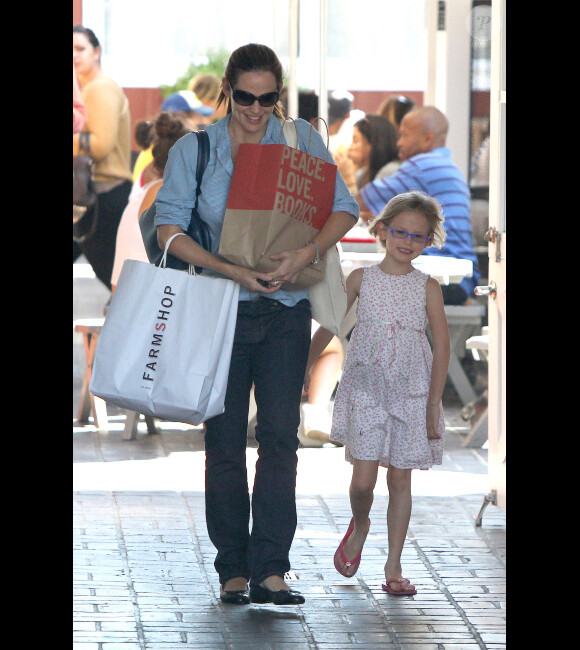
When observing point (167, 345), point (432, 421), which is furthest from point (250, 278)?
point (432, 421)

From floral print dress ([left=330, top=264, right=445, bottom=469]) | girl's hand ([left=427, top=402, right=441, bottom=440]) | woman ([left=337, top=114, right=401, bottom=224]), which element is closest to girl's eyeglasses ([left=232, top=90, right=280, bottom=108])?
floral print dress ([left=330, top=264, right=445, bottom=469])

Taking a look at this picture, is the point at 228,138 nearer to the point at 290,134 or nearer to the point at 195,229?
the point at 290,134

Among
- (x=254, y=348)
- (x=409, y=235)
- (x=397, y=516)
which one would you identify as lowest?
(x=397, y=516)

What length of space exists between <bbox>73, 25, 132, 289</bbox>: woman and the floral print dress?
202 inches

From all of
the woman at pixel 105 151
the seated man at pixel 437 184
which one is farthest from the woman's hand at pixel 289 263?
the woman at pixel 105 151

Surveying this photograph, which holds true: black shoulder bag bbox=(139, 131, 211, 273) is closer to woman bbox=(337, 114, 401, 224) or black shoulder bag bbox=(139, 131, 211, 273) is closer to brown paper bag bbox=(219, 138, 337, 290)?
brown paper bag bbox=(219, 138, 337, 290)

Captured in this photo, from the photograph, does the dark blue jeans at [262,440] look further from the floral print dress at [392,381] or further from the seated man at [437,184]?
the seated man at [437,184]

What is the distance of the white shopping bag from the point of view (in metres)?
4.10

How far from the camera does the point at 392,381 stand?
461cm

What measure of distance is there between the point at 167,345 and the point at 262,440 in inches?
22.4

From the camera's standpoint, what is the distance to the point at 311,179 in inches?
169
